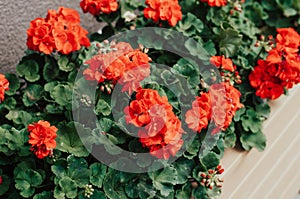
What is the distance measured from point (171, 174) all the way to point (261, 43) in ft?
2.63

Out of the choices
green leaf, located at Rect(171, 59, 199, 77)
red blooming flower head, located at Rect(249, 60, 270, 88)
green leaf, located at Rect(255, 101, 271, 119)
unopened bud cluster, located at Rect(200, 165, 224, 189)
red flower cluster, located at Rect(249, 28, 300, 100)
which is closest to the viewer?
unopened bud cluster, located at Rect(200, 165, 224, 189)

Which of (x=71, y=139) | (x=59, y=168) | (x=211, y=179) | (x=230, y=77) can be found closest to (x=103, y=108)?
(x=71, y=139)

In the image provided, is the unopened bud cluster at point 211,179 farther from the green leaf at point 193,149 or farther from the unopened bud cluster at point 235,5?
the unopened bud cluster at point 235,5

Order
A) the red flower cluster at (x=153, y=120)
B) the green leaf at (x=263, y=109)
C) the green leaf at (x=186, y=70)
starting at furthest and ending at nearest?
the green leaf at (x=263, y=109) → the green leaf at (x=186, y=70) → the red flower cluster at (x=153, y=120)

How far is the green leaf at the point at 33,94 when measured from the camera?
217cm

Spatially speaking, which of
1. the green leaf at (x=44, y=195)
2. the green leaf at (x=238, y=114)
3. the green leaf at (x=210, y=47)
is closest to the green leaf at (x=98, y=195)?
the green leaf at (x=44, y=195)

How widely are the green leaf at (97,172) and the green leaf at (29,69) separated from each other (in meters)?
0.52

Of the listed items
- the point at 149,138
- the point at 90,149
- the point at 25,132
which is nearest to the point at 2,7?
the point at 25,132

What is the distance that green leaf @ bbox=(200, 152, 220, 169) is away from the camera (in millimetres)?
2062

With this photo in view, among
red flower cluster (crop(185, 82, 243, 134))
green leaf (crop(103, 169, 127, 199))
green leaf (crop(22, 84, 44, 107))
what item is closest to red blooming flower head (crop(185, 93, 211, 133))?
red flower cluster (crop(185, 82, 243, 134))

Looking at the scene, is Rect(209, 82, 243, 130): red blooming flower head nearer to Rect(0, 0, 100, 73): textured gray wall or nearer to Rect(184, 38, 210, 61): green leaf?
Rect(184, 38, 210, 61): green leaf

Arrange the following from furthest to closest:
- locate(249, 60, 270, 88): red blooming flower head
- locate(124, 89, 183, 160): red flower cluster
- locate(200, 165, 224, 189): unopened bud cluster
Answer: locate(249, 60, 270, 88): red blooming flower head, locate(200, 165, 224, 189): unopened bud cluster, locate(124, 89, 183, 160): red flower cluster

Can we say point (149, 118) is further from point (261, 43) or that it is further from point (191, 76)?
point (261, 43)

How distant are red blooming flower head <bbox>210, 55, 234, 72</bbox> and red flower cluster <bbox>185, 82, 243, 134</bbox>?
15 cm
